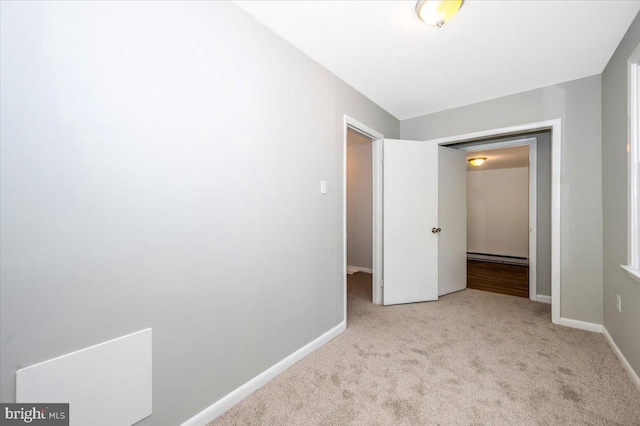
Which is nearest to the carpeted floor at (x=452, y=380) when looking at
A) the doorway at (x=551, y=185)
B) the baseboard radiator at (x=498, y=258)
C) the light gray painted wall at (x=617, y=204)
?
the light gray painted wall at (x=617, y=204)

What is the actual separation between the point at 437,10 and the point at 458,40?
19.3 inches

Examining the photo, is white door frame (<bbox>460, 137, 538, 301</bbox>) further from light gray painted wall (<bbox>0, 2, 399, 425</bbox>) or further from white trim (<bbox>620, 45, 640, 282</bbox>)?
light gray painted wall (<bbox>0, 2, 399, 425</bbox>)

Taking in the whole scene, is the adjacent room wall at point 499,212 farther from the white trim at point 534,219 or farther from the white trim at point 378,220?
the white trim at point 378,220

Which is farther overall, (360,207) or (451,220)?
(360,207)

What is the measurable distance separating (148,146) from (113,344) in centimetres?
87

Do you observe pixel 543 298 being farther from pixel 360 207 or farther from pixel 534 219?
pixel 360 207

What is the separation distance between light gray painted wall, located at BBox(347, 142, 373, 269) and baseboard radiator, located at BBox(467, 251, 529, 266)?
3219mm

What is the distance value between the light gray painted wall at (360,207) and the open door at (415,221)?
1.52m

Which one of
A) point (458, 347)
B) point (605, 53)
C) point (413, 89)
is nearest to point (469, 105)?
point (413, 89)

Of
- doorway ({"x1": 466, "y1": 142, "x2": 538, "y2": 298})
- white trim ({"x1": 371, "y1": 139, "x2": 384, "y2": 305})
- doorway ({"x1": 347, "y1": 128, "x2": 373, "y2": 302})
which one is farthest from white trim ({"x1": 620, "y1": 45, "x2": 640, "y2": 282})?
doorway ({"x1": 347, "y1": 128, "x2": 373, "y2": 302})

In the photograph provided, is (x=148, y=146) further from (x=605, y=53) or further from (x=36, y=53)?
(x=605, y=53)

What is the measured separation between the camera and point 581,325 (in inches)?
102

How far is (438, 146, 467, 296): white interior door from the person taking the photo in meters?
3.63

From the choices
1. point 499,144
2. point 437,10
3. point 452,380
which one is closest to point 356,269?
point 499,144
